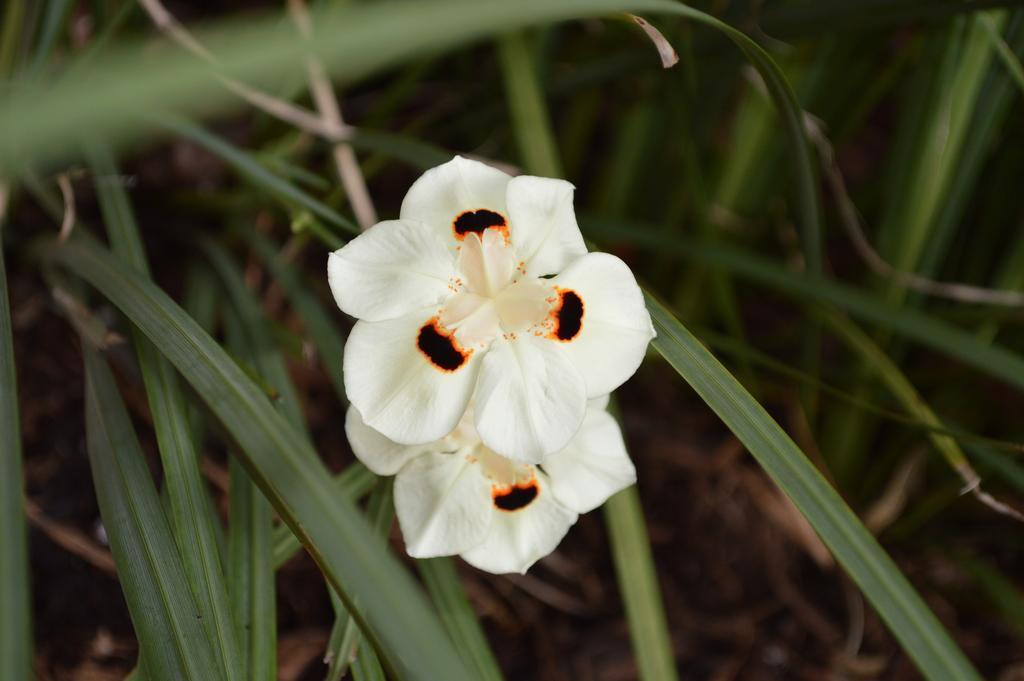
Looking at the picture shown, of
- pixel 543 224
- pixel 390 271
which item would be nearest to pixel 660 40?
pixel 543 224

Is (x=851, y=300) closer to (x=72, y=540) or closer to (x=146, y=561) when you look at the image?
(x=146, y=561)

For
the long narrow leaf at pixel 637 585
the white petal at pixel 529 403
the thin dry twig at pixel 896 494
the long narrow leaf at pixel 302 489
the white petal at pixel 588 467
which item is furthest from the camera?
the thin dry twig at pixel 896 494

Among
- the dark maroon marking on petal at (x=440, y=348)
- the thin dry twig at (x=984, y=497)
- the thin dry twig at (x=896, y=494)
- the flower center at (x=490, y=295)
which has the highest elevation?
the flower center at (x=490, y=295)

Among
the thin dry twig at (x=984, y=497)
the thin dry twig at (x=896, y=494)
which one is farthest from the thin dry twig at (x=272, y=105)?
the thin dry twig at (x=896, y=494)

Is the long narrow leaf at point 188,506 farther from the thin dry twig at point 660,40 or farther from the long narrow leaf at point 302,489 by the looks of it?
the thin dry twig at point 660,40

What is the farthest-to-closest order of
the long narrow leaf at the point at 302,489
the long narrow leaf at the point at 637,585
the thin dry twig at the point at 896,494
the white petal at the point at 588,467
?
the thin dry twig at the point at 896,494
the long narrow leaf at the point at 637,585
the white petal at the point at 588,467
the long narrow leaf at the point at 302,489

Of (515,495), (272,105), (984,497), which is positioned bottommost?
(984,497)
